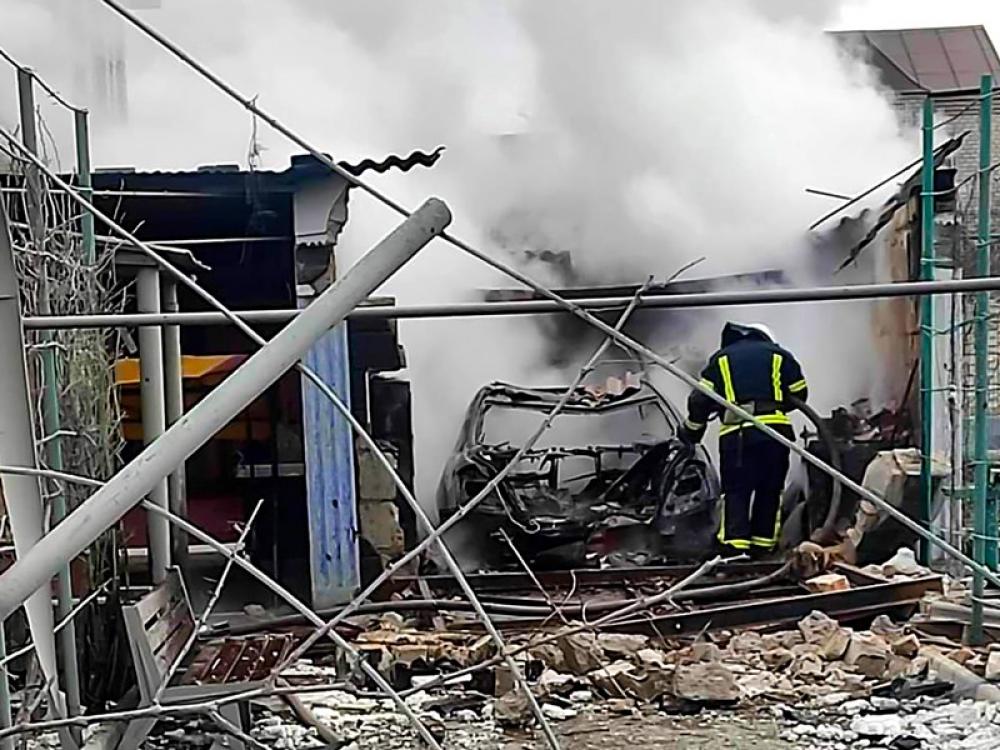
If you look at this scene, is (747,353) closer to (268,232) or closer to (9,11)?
(268,232)

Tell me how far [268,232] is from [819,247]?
7.38 feet

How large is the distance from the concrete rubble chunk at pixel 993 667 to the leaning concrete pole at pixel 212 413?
2810 mm

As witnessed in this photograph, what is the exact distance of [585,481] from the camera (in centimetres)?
445

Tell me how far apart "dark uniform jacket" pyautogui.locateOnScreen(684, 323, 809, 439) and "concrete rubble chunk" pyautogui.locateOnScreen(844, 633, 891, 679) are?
1.16 metres

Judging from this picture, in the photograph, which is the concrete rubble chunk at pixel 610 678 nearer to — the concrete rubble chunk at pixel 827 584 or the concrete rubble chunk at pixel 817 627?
the concrete rubble chunk at pixel 817 627

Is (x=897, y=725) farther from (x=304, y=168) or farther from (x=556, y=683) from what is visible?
(x=304, y=168)

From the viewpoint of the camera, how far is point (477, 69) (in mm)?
4684

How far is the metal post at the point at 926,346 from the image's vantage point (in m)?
4.05

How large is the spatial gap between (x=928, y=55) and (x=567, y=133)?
150 centimetres

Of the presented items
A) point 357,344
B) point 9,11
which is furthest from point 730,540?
point 9,11

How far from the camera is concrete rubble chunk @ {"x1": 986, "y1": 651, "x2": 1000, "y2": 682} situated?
2977 millimetres

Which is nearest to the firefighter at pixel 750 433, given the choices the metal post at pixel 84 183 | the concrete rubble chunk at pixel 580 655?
the concrete rubble chunk at pixel 580 655

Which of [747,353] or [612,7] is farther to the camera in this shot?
[612,7]

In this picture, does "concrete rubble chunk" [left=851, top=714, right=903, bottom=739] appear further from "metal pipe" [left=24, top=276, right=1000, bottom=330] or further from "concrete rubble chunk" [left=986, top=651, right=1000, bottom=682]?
"metal pipe" [left=24, top=276, right=1000, bottom=330]
